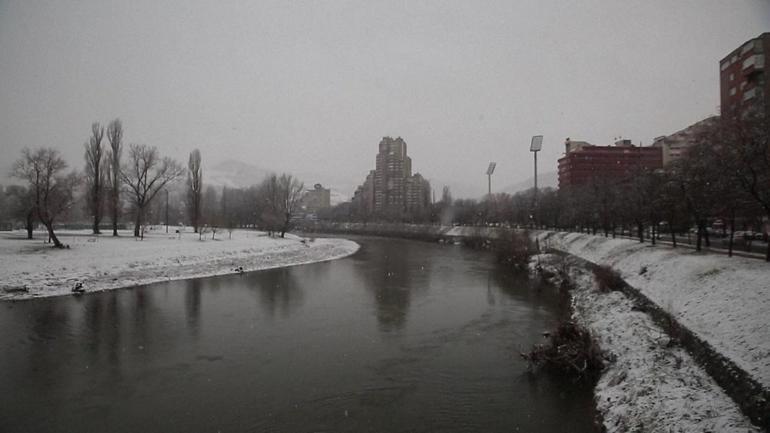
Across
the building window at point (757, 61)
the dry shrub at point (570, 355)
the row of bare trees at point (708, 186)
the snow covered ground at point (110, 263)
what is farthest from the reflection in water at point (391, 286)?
the building window at point (757, 61)

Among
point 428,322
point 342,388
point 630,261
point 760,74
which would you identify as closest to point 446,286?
point 428,322

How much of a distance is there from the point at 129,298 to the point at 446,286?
18727 millimetres

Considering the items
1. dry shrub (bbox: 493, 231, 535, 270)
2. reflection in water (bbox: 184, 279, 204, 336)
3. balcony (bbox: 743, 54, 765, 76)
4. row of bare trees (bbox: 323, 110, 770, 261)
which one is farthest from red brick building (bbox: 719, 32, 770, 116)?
reflection in water (bbox: 184, 279, 204, 336)

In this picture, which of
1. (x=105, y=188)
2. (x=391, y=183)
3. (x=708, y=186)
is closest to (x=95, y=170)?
(x=105, y=188)

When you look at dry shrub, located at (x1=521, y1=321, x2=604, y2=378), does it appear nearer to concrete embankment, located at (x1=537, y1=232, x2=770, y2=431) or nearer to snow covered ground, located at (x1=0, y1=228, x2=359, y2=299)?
concrete embankment, located at (x1=537, y1=232, x2=770, y2=431)

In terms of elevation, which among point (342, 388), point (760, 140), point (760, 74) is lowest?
point (342, 388)

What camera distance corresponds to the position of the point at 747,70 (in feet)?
148

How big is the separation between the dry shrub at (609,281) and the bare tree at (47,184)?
36130mm

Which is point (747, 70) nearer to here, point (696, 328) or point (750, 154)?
point (750, 154)

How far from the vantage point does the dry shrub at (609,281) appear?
19.6 metres

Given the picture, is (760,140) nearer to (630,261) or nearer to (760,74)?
(630,261)

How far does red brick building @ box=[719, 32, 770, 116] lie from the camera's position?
144 ft

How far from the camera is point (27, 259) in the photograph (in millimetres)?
23375

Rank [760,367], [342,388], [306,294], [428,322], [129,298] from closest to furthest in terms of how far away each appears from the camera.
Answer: [760,367] → [342,388] → [428,322] → [129,298] → [306,294]
